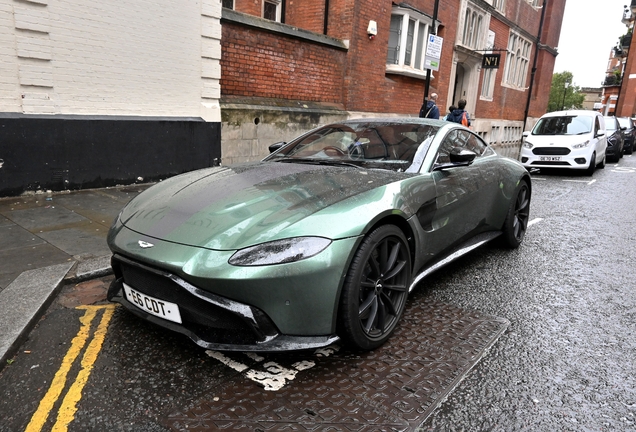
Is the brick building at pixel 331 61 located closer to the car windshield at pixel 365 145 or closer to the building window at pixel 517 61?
the building window at pixel 517 61

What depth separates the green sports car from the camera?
2.23 m

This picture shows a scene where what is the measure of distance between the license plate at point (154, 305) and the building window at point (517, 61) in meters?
23.7

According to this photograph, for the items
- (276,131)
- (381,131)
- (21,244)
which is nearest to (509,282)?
(381,131)

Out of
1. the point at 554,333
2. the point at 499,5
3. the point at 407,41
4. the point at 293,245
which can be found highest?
the point at 499,5

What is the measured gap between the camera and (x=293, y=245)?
7.44ft

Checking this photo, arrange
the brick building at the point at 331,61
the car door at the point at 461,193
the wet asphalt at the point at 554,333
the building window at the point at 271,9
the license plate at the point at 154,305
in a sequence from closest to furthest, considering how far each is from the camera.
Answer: the wet asphalt at the point at 554,333 < the license plate at the point at 154,305 < the car door at the point at 461,193 < the brick building at the point at 331,61 < the building window at the point at 271,9

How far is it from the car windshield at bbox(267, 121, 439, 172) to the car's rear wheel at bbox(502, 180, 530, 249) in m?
1.50

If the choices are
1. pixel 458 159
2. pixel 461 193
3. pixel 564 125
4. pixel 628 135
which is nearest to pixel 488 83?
pixel 628 135

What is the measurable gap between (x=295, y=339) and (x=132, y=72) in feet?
20.2

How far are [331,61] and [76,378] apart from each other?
9989mm

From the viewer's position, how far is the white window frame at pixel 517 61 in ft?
74.2

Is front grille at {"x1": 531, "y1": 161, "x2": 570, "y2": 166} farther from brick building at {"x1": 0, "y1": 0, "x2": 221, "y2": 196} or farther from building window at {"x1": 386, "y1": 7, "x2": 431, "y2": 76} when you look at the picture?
brick building at {"x1": 0, "y1": 0, "x2": 221, "y2": 196}

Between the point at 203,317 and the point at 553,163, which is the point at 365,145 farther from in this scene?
the point at 553,163

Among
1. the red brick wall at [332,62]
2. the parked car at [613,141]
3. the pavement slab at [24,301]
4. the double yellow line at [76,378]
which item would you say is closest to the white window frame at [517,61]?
the parked car at [613,141]
